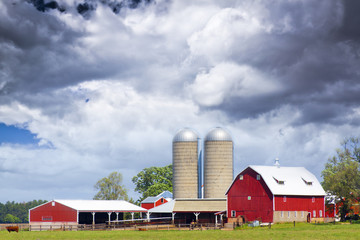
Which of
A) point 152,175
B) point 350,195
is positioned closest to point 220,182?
point 350,195

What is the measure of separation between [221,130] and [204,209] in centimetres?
1598

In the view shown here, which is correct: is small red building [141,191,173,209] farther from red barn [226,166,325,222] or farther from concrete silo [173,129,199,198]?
red barn [226,166,325,222]

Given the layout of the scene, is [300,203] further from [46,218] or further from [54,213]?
[46,218]

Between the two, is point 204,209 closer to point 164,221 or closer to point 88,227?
point 164,221

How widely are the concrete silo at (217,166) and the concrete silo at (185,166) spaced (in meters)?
2.03

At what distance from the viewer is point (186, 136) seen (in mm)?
87625

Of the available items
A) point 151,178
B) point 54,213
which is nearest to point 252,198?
point 54,213

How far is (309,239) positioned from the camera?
1523 inches

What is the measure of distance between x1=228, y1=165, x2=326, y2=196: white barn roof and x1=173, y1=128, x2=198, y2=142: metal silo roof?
17.5 m

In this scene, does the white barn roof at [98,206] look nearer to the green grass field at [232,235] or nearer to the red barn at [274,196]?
the red barn at [274,196]

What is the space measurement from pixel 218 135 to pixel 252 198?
56.4 ft

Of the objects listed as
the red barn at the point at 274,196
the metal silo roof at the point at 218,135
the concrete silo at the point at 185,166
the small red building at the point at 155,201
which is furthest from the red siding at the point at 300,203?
the small red building at the point at 155,201

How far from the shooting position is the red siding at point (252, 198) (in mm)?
69438

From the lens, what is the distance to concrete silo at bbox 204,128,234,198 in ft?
278
